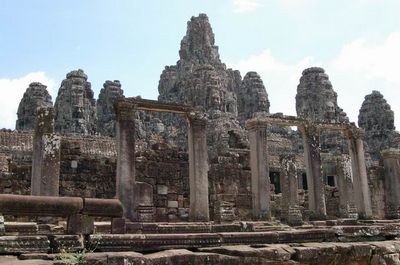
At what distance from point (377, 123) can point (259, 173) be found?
102 ft

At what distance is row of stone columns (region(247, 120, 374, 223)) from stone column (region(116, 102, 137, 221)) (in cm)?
444

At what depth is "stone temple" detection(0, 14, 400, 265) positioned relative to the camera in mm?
6844

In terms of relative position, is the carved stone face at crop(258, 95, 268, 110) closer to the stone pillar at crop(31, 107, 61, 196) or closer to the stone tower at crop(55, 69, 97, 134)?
the stone tower at crop(55, 69, 97, 134)

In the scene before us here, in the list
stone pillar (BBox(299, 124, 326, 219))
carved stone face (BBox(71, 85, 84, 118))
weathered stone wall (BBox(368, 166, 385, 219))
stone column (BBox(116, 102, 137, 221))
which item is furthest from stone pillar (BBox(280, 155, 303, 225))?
carved stone face (BBox(71, 85, 84, 118))

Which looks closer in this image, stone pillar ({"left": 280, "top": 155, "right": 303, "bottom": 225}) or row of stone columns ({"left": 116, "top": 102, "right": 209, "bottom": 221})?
row of stone columns ({"left": 116, "top": 102, "right": 209, "bottom": 221})

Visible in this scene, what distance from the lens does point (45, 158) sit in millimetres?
12641

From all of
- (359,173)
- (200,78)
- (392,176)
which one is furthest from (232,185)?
(200,78)

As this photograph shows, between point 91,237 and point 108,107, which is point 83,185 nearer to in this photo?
point 91,237

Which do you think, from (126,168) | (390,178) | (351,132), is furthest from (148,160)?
(390,178)

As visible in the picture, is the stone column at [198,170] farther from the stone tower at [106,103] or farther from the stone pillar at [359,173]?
the stone tower at [106,103]

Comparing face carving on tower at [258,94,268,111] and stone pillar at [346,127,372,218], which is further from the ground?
face carving on tower at [258,94,268,111]

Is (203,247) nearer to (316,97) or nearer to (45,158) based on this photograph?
(45,158)

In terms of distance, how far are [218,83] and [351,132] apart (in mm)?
25917

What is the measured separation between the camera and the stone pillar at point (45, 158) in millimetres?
12438
